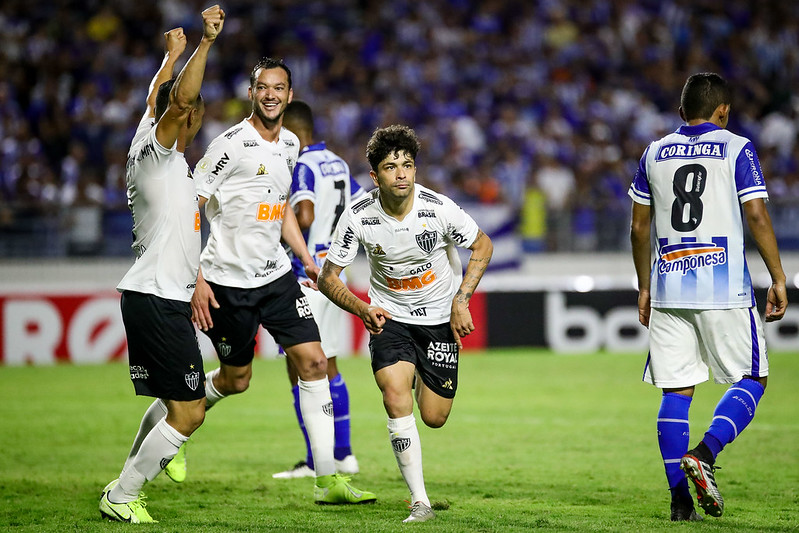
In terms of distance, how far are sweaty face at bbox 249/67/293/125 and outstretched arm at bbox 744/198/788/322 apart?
2822mm

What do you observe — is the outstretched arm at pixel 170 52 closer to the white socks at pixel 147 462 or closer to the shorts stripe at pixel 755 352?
the white socks at pixel 147 462

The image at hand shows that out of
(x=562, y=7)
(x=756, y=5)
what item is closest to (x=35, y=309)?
(x=562, y=7)

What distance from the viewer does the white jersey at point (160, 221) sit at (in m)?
5.56

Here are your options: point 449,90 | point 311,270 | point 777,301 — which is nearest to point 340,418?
point 311,270

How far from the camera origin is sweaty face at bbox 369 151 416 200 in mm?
5711

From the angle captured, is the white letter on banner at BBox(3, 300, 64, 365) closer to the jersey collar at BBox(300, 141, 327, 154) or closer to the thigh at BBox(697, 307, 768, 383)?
the jersey collar at BBox(300, 141, 327, 154)

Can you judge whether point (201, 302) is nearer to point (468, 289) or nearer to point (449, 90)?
point (468, 289)

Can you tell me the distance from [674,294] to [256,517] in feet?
8.64

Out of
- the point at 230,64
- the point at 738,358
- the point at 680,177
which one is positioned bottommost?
the point at 738,358

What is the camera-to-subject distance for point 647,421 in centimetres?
953

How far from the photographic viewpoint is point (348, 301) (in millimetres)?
5844

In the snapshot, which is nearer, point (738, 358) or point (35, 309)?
point (738, 358)

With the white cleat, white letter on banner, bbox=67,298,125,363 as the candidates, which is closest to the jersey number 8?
the white cleat

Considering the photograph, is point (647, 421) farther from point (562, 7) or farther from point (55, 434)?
point (562, 7)
